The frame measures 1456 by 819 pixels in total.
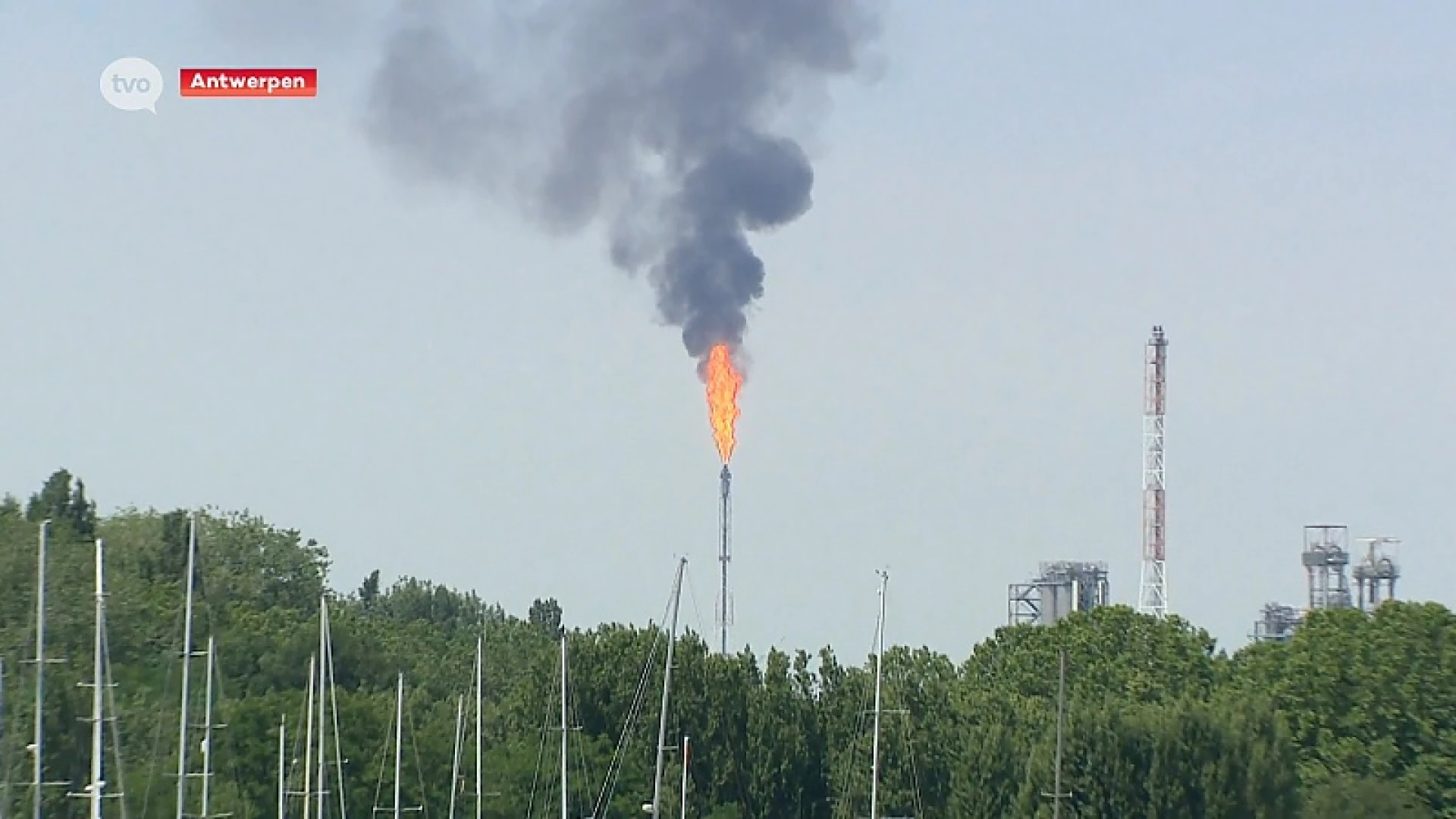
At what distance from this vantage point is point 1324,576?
158 metres

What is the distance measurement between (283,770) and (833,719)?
26.9 meters

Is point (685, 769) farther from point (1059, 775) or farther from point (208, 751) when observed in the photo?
point (208, 751)

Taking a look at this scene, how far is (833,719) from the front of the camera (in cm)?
10562

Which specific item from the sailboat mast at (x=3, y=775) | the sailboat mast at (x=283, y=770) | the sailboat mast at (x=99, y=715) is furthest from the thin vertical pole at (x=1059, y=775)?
the sailboat mast at (x=99, y=715)

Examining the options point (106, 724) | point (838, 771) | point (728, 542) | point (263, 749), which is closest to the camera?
point (106, 724)

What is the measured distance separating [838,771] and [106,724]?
110ft

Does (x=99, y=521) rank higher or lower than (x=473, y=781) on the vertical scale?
higher

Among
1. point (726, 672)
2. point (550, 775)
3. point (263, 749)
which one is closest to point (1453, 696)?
point (726, 672)

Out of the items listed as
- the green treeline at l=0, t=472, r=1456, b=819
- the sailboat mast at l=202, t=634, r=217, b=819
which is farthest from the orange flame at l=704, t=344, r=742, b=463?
the sailboat mast at l=202, t=634, r=217, b=819

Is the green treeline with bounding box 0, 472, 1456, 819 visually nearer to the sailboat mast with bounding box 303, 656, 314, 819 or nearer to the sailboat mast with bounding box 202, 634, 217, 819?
the sailboat mast with bounding box 303, 656, 314, 819

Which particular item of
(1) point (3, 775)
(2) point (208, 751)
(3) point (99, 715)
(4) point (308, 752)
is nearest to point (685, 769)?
(4) point (308, 752)

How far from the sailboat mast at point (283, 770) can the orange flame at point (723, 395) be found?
2472 cm

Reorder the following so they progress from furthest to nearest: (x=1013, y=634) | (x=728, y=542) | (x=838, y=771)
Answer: (x=1013, y=634) → (x=728, y=542) → (x=838, y=771)

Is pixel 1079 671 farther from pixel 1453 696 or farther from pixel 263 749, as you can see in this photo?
pixel 263 749
